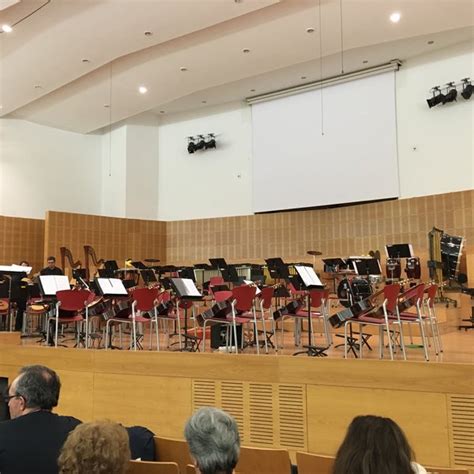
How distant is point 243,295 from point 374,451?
15.6ft

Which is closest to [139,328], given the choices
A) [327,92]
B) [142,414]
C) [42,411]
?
[142,414]

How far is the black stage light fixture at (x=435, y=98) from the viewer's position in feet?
40.9

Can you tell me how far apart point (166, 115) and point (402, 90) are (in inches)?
307

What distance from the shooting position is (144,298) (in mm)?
6844

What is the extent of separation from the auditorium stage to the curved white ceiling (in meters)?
6.78

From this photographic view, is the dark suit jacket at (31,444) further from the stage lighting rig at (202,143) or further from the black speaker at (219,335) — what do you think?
the stage lighting rig at (202,143)

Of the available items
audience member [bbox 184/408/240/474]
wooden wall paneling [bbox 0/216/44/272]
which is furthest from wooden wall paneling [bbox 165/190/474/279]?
audience member [bbox 184/408/240/474]

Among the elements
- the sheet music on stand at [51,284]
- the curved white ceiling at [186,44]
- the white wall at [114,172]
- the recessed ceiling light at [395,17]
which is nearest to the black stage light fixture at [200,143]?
the curved white ceiling at [186,44]

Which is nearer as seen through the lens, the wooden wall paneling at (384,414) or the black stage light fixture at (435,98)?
the wooden wall paneling at (384,414)

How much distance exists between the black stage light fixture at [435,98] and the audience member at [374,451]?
12.2 meters

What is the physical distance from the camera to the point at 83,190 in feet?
55.7

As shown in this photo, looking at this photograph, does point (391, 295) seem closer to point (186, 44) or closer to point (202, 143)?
point (186, 44)

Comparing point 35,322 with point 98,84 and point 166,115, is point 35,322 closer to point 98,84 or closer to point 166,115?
point 98,84

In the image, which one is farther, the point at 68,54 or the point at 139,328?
the point at 68,54
